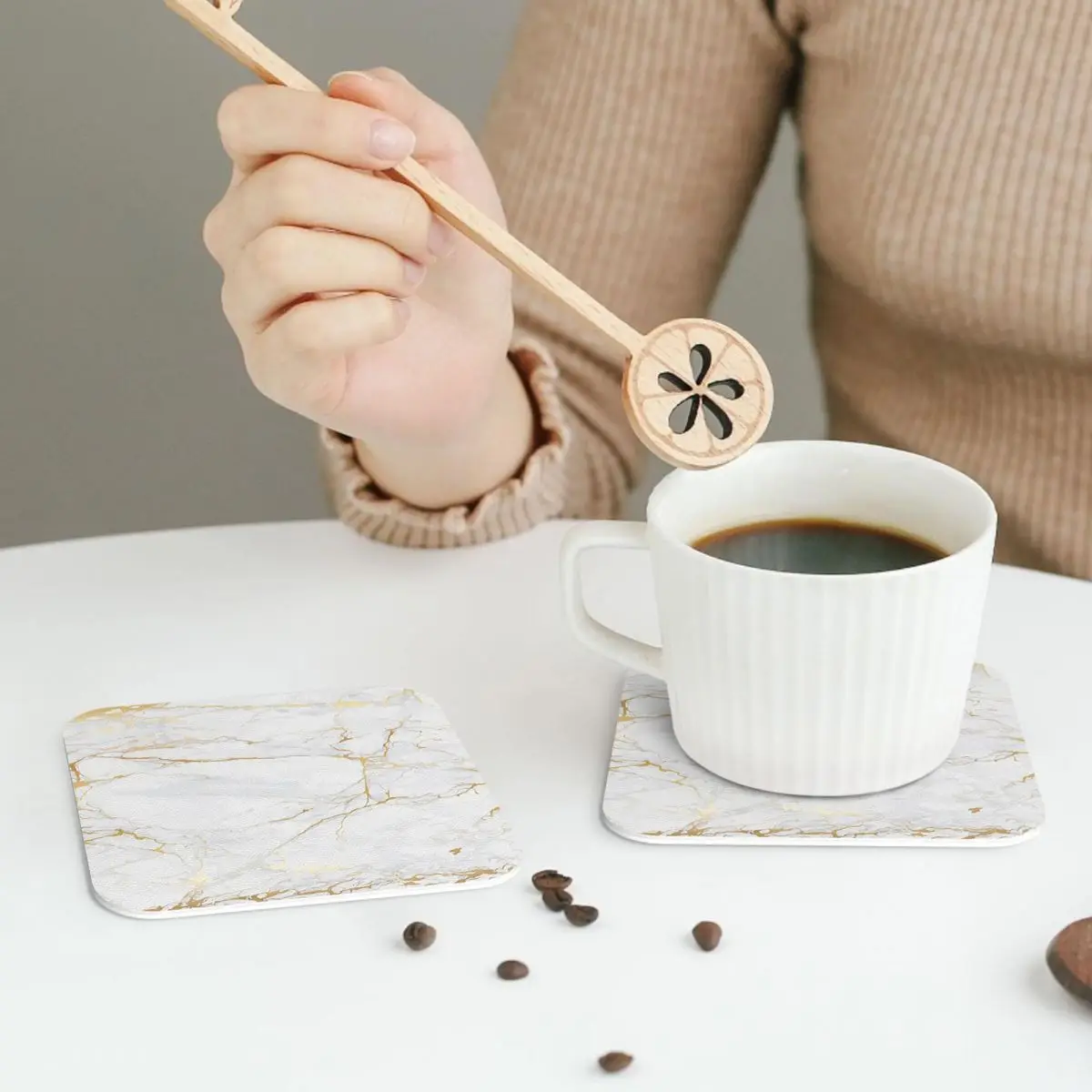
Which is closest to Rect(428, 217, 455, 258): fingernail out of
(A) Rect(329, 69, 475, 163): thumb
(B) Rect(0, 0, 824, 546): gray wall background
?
(A) Rect(329, 69, 475, 163): thumb

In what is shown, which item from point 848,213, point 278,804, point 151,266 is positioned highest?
point 848,213

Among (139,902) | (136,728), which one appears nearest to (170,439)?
(136,728)

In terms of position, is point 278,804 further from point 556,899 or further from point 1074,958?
point 1074,958

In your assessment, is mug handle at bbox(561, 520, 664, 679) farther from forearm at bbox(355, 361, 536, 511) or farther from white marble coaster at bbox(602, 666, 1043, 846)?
forearm at bbox(355, 361, 536, 511)

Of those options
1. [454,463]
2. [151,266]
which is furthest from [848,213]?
[151,266]

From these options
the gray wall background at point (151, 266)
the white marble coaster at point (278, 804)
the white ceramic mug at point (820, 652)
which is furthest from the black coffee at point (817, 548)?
the gray wall background at point (151, 266)

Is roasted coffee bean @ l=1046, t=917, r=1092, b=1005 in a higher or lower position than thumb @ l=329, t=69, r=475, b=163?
lower
